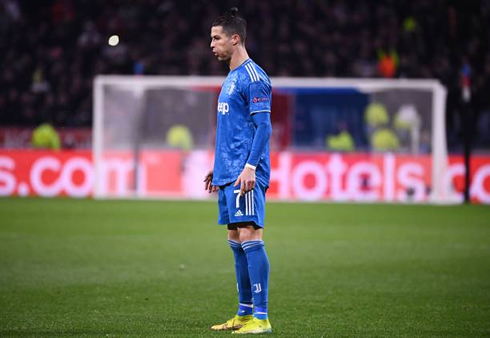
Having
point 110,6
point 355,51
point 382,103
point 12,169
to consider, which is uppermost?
point 110,6

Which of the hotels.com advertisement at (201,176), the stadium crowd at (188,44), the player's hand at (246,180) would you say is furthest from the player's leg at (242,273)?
the stadium crowd at (188,44)

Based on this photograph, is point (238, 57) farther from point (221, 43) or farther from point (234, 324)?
point (234, 324)

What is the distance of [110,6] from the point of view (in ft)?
91.7

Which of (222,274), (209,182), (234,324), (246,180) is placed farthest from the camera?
(222,274)

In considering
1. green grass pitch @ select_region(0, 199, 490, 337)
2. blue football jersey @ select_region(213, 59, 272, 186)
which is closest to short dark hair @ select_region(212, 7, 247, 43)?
blue football jersey @ select_region(213, 59, 272, 186)

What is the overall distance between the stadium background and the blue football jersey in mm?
1074

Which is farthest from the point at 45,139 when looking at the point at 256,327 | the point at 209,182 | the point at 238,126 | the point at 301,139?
the point at 256,327

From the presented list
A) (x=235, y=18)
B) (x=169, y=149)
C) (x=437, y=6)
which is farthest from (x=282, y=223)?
(x=437, y=6)

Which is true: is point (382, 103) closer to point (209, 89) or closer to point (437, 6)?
point (209, 89)

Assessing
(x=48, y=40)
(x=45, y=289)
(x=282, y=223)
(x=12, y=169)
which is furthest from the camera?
(x=48, y=40)

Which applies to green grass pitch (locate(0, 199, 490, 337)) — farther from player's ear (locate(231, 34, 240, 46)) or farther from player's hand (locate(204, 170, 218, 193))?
player's ear (locate(231, 34, 240, 46))

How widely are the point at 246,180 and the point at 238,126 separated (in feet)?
1.47

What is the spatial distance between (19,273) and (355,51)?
18.5m

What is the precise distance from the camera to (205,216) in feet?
52.0
